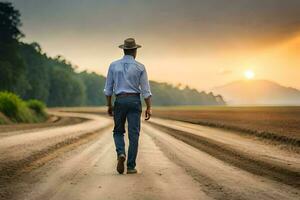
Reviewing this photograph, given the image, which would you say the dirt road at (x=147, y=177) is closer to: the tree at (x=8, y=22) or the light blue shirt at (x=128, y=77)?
the light blue shirt at (x=128, y=77)

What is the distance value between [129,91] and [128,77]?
231 millimetres

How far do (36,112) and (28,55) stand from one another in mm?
59259

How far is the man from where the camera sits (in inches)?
341

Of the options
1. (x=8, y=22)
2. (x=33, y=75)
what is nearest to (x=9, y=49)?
(x=8, y=22)

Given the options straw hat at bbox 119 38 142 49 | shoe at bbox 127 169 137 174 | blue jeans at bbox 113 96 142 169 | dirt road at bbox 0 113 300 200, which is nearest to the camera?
dirt road at bbox 0 113 300 200

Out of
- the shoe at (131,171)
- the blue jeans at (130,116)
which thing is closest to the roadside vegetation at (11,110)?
the blue jeans at (130,116)

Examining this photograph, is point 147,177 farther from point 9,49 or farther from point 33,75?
point 33,75

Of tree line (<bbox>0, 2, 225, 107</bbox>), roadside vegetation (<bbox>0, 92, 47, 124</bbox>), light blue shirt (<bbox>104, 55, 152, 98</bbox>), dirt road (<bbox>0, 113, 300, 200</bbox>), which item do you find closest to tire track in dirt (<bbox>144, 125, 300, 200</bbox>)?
dirt road (<bbox>0, 113, 300, 200</bbox>)

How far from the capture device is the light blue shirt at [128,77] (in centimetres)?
868

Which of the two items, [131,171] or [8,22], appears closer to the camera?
[131,171]

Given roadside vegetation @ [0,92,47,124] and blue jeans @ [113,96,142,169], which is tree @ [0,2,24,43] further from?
blue jeans @ [113,96,142,169]

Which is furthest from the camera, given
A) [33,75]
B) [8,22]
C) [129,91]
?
[33,75]

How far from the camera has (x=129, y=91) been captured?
8680mm

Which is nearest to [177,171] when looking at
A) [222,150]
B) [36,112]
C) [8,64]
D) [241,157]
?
[241,157]
